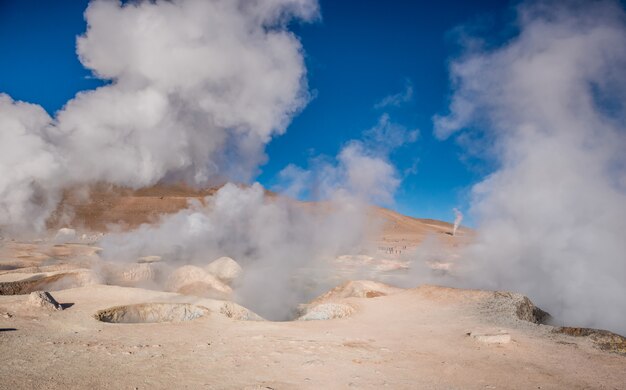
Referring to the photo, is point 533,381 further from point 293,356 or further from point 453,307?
point 453,307

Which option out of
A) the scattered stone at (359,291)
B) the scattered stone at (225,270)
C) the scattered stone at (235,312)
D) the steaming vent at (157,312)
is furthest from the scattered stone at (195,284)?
the scattered stone at (235,312)

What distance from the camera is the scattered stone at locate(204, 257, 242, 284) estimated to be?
20.0 metres

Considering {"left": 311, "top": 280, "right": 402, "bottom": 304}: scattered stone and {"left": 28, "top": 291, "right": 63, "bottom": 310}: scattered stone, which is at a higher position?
{"left": 311, "top": 280, "right": 402, "bottom": 304}: scattered stone

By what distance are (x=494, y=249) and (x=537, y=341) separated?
13.8 metres

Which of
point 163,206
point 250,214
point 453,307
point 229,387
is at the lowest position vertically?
point 229,387

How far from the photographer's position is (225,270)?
66.8ft

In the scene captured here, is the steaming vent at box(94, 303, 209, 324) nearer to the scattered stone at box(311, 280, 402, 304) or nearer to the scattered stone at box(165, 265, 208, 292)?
the scattered stone at box(165, 265, 208, 292)

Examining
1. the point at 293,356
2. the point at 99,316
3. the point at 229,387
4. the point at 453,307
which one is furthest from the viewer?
the point at 453,307

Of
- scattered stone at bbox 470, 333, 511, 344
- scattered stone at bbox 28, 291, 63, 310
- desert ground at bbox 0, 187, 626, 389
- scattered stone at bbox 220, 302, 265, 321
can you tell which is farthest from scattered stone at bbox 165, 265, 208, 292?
scattered stone at bbox 470, 333, 511, 344

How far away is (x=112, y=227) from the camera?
49.9 m

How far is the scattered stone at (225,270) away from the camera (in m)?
20.0

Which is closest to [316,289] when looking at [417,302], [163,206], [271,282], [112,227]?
[271,282]

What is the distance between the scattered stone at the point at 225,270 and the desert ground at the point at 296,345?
7.89 m

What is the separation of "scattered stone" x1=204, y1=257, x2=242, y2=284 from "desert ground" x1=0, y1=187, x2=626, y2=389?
7.89 metres
